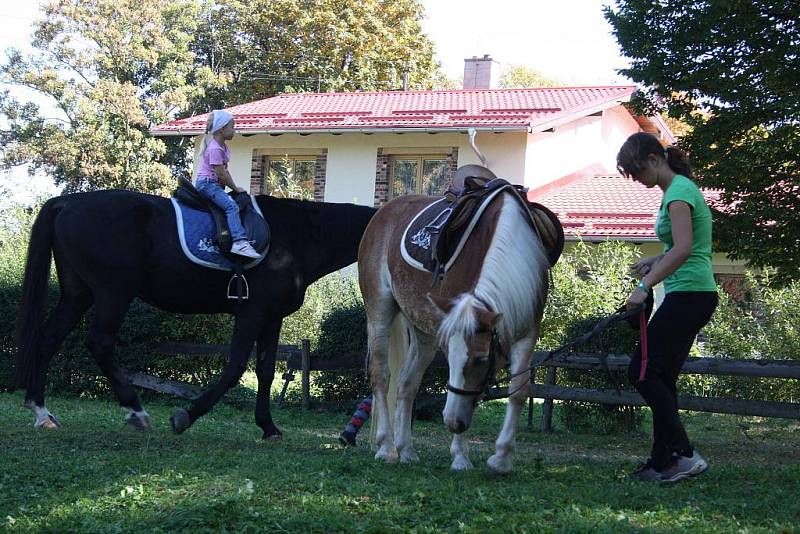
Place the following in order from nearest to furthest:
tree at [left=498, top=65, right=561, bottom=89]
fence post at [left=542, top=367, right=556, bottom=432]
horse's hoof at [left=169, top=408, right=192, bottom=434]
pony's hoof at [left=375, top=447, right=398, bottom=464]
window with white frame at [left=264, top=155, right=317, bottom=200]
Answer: pony's hoof at [left=375, top=447, right=398, bottom=464] → horse's hoof at [left=169, top=408, right=192, bottom=434] → fence post at [left=542, top=367, right=556, bottom=432] → window with white frame at [left=264, top=155, right=317, bottom=200] → tree at [left=498, top=65, right=561, bottom=89]

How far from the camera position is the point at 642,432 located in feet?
A: 34.6

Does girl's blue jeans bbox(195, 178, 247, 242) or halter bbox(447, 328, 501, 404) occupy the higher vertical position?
girl's blue jeans bbox(195, 178, 247, 242)

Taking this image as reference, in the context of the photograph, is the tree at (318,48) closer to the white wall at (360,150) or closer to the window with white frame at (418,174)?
the white wall at (360,150)

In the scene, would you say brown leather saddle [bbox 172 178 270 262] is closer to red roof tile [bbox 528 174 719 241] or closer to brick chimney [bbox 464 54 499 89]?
red roof tile [bbox 528 174 719 241]

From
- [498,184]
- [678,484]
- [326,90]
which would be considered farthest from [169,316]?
[326,90]

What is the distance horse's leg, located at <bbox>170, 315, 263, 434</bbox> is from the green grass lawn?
20 cm

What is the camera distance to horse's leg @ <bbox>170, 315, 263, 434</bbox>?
7.57 meters

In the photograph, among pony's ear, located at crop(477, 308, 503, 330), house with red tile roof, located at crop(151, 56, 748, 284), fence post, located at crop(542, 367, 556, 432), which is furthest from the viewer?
house with red tile roof, located at crop(151, 56, 748, 284)

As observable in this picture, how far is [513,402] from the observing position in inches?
230

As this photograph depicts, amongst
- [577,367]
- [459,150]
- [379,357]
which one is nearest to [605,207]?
[459,150]

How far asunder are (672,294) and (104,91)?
31815 mm

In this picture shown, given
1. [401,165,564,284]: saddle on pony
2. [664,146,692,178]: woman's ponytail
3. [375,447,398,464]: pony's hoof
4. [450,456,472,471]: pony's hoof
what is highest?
[664,146,692,178]: woman's ponytail

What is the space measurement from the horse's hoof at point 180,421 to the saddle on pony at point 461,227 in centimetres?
232

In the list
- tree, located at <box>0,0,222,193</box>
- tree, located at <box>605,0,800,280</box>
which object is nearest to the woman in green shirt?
tree, located at <box>605,0,800,280</box>
